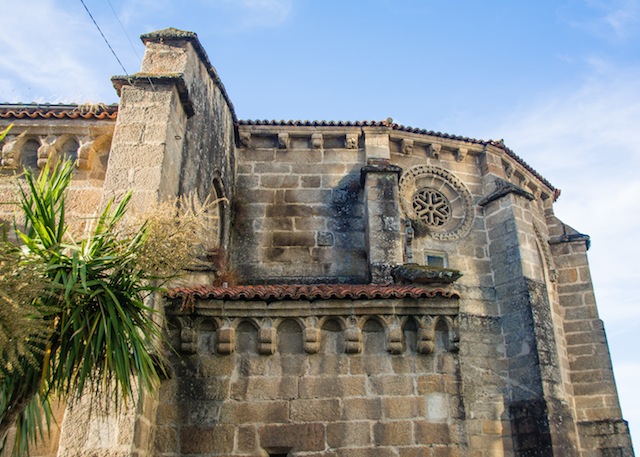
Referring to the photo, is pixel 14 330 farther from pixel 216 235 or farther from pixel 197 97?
pixel 216 235

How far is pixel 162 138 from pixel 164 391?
3516mm

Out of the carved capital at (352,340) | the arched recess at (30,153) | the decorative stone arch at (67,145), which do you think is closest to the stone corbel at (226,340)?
the carved capital at (352,340)

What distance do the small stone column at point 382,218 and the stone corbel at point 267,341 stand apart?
4342 mm

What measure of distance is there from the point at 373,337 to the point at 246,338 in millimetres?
1601

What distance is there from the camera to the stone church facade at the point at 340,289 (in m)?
7.37

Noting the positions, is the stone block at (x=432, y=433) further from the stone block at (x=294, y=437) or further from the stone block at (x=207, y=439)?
the stone block at (x=207, y=439)

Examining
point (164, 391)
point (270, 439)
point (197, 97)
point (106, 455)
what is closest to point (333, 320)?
point (270, 439)

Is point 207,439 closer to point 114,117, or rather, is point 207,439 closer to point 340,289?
point 340,289

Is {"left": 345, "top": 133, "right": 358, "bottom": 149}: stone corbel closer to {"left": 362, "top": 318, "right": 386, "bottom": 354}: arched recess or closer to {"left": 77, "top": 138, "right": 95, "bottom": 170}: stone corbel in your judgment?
{"left": 77, "top": 138, "right": 95, "bottom": 170}: stone corbel

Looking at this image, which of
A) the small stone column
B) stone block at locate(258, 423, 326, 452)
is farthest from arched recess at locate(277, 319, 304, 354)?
the small stone column

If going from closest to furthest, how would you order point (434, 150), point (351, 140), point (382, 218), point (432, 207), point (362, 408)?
1. point (362, 408)
2. point (382, 218)
3. point (351, 140)
4. point (432, 207)
5. point (434, 150)

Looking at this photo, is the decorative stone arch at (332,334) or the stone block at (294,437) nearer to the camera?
the stone block at (294,437)

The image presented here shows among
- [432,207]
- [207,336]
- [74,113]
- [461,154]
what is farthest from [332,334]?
[461,154]

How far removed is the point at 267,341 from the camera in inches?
300
